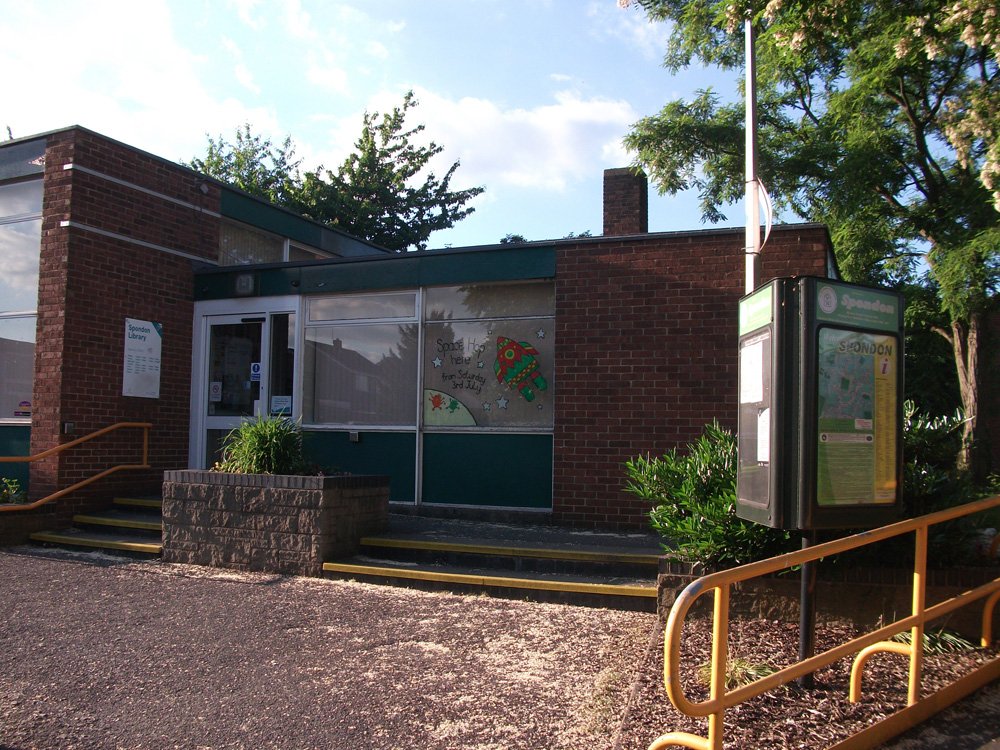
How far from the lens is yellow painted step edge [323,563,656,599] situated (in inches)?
248

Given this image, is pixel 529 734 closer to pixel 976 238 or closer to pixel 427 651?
pixel 427 651

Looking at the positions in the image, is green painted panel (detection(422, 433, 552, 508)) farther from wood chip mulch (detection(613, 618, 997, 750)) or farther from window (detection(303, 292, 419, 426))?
wood chip mulch (detection(613, 618, 997, 750))

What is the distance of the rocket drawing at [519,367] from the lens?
9.48 m

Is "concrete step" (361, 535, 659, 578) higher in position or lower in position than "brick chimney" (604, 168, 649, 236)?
lower

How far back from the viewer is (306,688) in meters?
4.65

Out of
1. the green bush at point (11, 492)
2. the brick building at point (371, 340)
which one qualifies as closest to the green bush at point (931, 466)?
the brick building at point (371, 340)

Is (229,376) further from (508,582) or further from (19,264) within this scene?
(508,582)

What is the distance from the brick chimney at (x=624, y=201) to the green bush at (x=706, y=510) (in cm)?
572

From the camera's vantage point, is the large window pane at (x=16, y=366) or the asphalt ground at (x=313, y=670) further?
the large window pane at (x=16, y=366)

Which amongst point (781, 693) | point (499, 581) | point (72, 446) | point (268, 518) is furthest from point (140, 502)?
point (781, 693)

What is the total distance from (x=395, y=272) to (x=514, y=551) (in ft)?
14.0

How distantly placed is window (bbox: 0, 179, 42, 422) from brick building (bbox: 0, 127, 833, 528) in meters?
0.03

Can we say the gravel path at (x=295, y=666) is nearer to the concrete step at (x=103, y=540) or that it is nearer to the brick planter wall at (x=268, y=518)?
the brick planter wall at (x=268, y=518)

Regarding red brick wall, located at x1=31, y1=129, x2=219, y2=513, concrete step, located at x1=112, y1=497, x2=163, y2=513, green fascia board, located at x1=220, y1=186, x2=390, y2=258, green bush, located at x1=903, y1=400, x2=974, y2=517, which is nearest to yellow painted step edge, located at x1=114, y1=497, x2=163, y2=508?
concrete step, located at x1=112, y1=497, x2=163, y2=513
